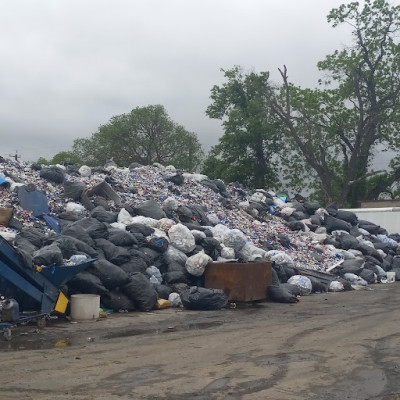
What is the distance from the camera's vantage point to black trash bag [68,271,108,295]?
852 centimetres

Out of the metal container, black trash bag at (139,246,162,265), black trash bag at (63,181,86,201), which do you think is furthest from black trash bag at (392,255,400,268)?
black trash bag at (63,181,86,201)

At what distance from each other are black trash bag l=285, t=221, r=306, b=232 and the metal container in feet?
19.1

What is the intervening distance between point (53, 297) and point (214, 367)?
3.23 metres

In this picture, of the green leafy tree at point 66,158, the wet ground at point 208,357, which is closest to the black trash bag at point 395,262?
the wet ground at point 208,357

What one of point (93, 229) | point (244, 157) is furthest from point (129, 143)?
point (93, 229)

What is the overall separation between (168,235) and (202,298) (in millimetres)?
2131

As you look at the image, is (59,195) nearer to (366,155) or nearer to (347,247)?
(347,247)

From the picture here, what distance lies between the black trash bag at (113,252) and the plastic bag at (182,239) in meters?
1.38

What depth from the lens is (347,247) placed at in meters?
15.5

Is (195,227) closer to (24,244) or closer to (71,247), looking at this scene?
(71,247)

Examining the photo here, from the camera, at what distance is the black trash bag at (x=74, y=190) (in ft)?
41.7

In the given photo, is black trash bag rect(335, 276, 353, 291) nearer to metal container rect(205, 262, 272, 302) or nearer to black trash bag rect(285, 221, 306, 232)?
black trash bag rect(285, 221, 306, 232)

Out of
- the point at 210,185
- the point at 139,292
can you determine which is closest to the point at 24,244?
the point at 139,292

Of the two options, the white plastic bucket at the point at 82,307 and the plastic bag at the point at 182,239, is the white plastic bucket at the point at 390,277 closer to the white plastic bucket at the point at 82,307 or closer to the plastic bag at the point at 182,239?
the plastic bag at the point at 182,239
